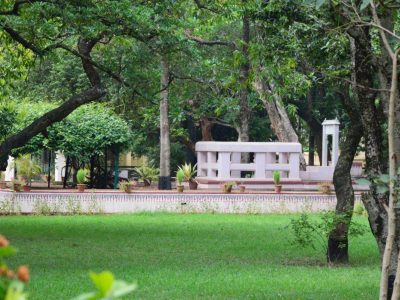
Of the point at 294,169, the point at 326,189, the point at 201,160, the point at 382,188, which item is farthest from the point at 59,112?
the point at 294,169

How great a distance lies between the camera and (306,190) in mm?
27141

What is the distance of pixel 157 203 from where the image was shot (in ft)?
77.5

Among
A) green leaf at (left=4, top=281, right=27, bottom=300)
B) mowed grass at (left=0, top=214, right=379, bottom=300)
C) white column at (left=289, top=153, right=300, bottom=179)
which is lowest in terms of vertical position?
mowed grass at (left=0, top=214, right=379, bottom=300)

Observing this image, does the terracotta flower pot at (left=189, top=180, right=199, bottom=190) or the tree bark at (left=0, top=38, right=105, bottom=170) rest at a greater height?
the tree bark at (left=0, top=38, right=105, bottom=170)

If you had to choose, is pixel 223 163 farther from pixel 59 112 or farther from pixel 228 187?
pixel 59 112

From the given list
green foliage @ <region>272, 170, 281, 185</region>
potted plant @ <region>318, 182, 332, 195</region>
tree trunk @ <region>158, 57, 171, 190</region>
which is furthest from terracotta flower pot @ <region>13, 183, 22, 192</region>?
potted plant @ <region>318, 182, 332, 195</region>

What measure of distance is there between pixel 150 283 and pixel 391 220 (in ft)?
19.4

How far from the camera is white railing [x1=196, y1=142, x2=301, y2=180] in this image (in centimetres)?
2692

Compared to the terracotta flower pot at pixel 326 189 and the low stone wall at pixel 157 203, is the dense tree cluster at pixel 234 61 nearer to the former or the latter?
the low stone wall at pixel 157 203

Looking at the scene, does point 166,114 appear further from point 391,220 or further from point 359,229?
point 391,220

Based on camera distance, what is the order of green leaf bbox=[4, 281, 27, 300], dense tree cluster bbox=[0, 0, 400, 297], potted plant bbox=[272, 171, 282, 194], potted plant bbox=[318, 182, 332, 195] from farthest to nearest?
potted plant bbox=[272, 171, 282, 194]
potted plant bbox=[318, 182, 332, 195]
dense tree cluster bbox=[0, 0, 400, 297]
green leaf bbox=[4, 281, 27, 300]

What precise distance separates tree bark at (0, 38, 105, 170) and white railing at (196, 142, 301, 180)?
1175 centimetres

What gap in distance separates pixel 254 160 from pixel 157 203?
4.80 m

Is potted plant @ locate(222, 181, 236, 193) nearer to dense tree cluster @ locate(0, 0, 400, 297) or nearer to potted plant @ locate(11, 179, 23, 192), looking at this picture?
dense tree cluster @ locate(0, 0, 400, 297)
